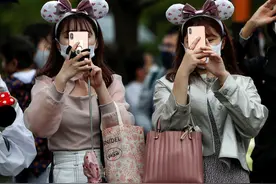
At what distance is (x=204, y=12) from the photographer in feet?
18.9

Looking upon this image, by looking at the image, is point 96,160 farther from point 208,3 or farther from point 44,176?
point 44,176

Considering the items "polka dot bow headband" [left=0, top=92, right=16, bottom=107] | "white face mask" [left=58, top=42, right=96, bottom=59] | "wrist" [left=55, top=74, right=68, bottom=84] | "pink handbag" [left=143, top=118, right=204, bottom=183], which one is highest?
"white face mask" [left=58, top=42, right=96, bottom=59]

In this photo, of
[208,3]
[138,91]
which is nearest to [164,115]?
[208,3]

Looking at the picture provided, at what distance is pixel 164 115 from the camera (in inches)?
214

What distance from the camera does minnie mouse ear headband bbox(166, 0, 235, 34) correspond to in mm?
5750

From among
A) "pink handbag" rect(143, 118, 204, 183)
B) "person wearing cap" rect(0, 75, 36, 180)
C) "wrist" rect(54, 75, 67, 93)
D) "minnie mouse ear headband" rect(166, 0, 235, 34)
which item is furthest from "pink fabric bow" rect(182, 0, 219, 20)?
"person wearing cap" rect(0, 75, 36, 180)

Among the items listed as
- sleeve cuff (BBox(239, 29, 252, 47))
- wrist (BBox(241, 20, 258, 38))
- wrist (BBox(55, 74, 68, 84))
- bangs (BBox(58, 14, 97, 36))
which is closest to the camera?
wrist (BBox(55, 74, 68, 84))

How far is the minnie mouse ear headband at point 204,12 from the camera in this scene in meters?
5.75

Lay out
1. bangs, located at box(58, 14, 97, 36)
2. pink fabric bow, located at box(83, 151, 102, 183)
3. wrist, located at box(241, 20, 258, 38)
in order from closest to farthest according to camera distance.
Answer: pink fabric bow, located at box(83, 151, 102, 183), bangs, located at box(58, 14, 97, 36), wrist, located at box(241, 20, 258, 38)

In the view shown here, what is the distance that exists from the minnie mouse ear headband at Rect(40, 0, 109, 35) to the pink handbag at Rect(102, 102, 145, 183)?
91cm

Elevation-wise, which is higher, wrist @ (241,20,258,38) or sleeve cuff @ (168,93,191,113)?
wrist @ (241,20,258,38)

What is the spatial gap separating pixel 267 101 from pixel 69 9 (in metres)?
1.69

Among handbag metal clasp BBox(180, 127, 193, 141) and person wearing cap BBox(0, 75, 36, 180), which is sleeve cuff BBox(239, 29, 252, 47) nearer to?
handbag metal clasp BBox(180, 127, 193, 141)

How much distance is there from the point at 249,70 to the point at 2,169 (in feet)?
7.28
